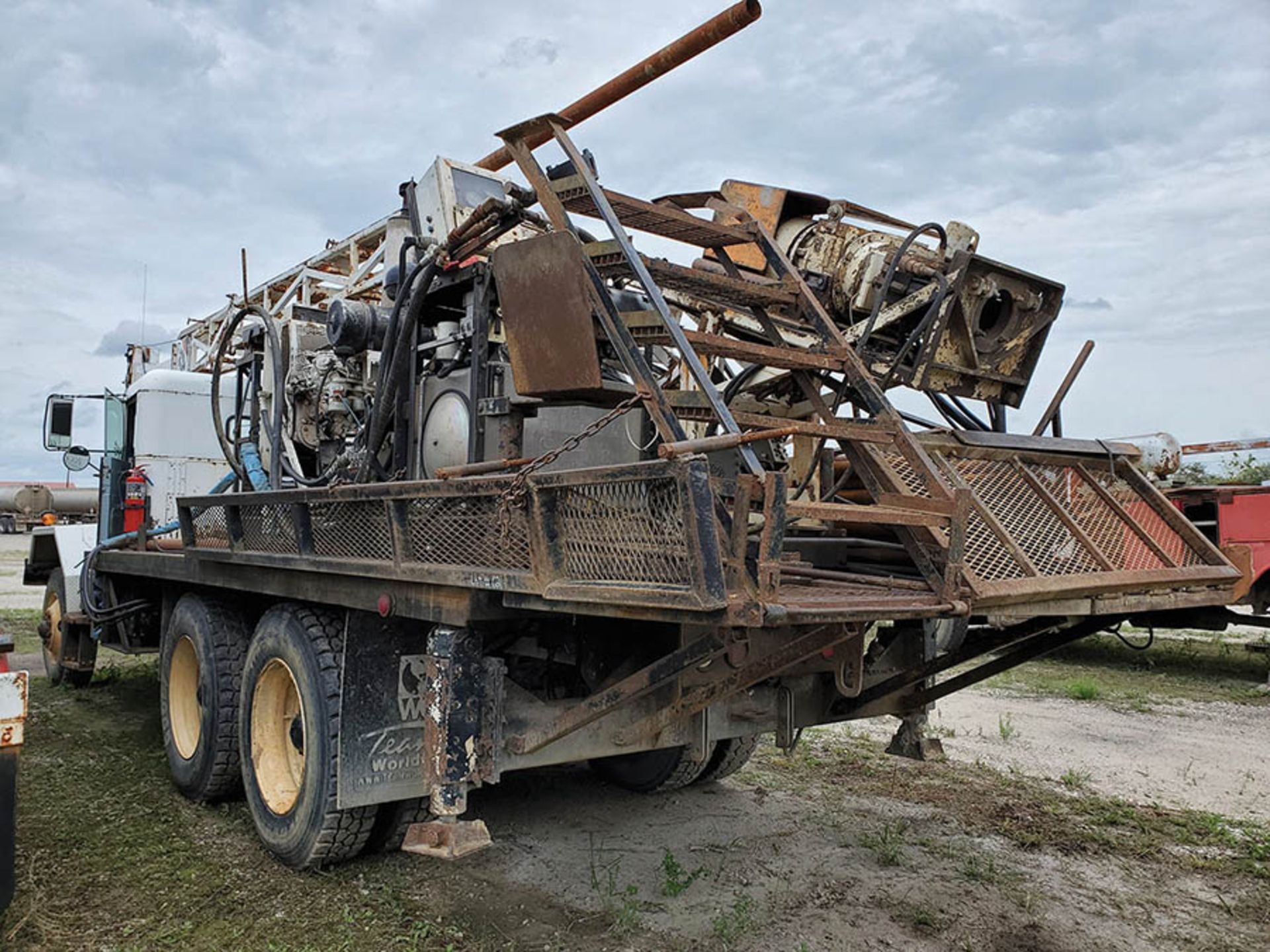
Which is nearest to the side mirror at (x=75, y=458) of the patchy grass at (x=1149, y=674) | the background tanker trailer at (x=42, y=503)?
the patchy grass at (x=1149, y=674)

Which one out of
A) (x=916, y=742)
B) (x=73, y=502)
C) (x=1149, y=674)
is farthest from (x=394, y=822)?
(x=73, y=502)

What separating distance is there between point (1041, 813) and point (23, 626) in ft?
38.1

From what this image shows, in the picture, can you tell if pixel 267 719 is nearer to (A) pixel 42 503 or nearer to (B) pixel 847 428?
(B) pixel 847 428

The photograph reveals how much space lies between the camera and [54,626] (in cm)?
778

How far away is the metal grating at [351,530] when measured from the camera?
3.48 meters

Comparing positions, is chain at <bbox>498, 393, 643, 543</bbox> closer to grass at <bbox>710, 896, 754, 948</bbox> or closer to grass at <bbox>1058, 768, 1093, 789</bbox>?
grass at <bbox>710, 896, 754, 948</bbox>

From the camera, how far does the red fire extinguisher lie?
21.4 ft

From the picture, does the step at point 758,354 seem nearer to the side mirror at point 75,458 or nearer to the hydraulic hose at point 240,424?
the hydraulic hose at point 240,424

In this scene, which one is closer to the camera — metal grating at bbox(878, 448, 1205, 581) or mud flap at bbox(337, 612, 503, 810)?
mud flap at bbox(337, 612, 503, 810)

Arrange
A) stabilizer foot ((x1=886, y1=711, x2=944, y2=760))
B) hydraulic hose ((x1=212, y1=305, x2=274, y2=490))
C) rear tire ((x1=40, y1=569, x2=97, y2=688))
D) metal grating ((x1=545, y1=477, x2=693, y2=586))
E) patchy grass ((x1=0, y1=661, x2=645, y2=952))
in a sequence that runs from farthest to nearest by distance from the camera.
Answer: rear tire ((x1=40, y1=569, x2=97, y2=688))
hydraulic hose ((x1=212, y1=305, x2=274, y2=490))
stabilizer foot ((x1=886, y1=711, x2=944, y2=760))
patchy grass ((x1=0, y1=661, x2=645, y2=952))
metal grating ((x1=545, y1=477, x2=693, y2=586))

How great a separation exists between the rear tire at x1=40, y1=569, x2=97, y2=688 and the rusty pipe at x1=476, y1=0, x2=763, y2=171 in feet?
17.0

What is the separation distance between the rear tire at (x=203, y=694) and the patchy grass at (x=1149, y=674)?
22.1ft

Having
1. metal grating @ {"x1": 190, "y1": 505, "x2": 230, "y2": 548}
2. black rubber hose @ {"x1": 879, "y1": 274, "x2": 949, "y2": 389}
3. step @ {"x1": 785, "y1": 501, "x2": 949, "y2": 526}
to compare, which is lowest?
metal grating @ {"x1": 190, "y1": 505, "x2": 230, "y2": 548}

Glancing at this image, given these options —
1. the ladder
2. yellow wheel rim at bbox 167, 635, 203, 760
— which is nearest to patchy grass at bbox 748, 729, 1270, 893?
the ladder
